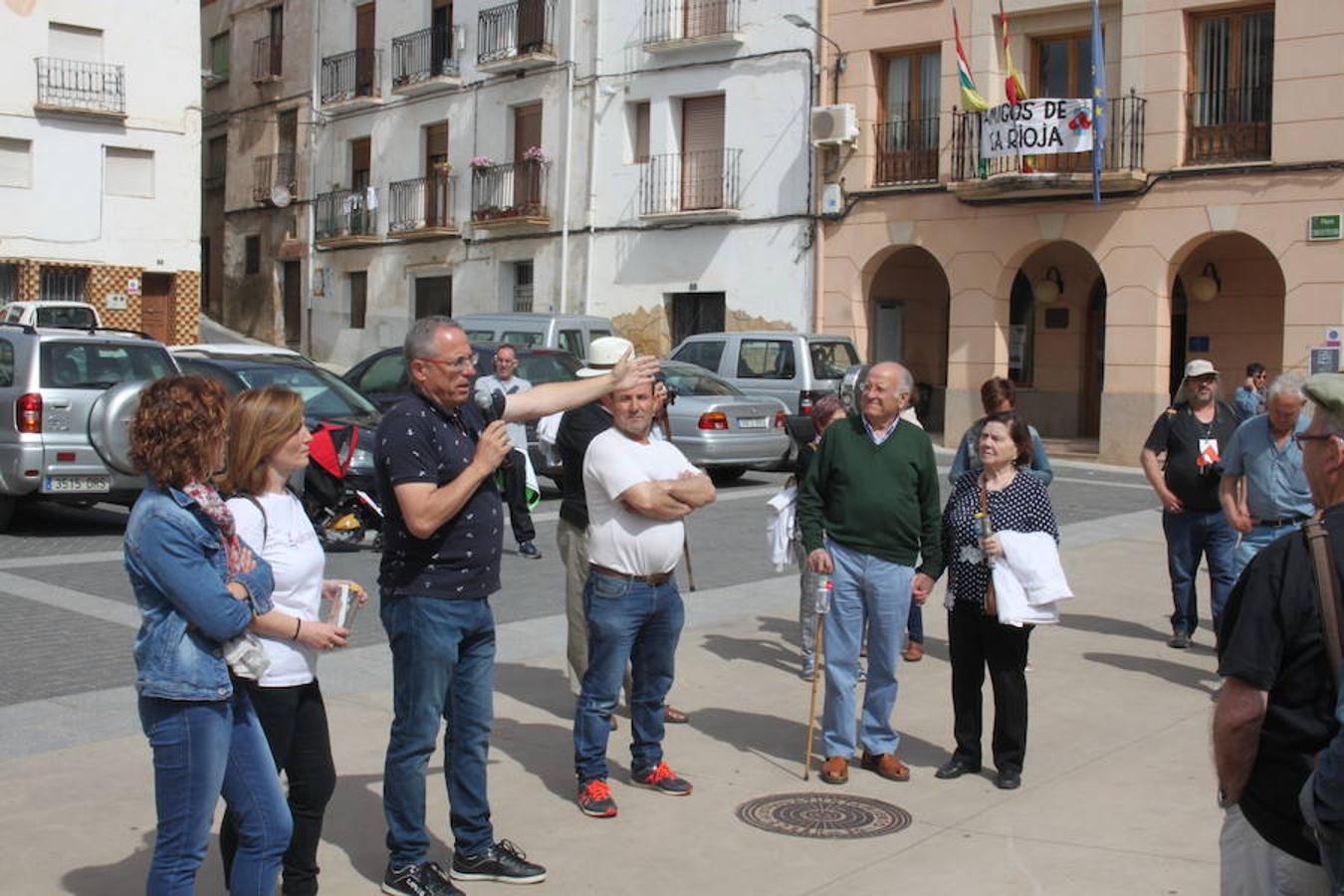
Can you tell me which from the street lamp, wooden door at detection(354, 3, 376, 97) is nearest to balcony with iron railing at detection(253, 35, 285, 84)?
wooden door at detection(354, 3, 376, 97)

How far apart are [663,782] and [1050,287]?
21.7 m

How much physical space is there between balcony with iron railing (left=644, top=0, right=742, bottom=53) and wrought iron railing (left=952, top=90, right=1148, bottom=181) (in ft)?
15.9

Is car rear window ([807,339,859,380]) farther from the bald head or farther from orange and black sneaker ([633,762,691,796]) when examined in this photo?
orange and black sneaker ([633,762,691,796])

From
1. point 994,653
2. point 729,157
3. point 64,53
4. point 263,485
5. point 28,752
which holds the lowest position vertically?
point 28,752

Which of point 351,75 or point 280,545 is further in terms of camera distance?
point 351,75

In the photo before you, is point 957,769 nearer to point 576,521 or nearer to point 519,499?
point 576,521

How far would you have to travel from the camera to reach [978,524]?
6.67m

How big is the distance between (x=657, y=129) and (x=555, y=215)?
10.1 feet

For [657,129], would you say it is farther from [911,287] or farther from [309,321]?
[309,321]

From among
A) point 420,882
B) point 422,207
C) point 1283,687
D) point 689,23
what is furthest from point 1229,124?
point 1283,687

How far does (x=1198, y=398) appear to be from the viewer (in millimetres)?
9328

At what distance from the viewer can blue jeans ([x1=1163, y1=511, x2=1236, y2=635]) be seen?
9156mm

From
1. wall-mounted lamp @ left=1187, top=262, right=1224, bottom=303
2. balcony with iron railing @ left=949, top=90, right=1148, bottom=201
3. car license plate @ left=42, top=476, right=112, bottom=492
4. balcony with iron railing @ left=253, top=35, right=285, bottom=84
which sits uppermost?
balcony with iron railing @ left=253, top=35, right=285, bottom=84

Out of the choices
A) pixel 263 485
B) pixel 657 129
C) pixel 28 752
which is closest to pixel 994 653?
pixel 263 485
